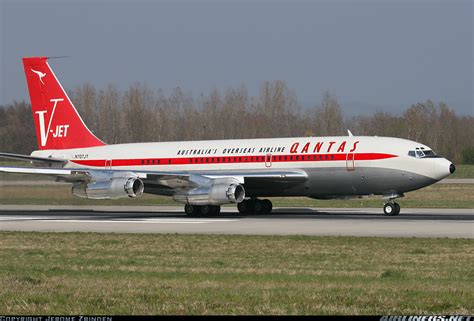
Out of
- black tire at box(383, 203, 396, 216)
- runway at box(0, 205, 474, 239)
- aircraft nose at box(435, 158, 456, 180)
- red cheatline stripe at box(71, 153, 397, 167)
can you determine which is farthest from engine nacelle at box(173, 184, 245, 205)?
aircraft nose at box(435, 158, 456, 180)

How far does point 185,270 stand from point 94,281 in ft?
9.04

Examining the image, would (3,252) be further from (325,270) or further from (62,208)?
(62,208)

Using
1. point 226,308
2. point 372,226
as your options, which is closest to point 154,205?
point 372,226

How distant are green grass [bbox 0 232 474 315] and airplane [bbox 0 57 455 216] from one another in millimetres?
12030

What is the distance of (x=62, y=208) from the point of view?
51750 mm

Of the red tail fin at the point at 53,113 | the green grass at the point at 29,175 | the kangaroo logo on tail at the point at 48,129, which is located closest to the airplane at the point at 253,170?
the red tail fin at the point at 53,113

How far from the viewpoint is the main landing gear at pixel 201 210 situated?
42969mm

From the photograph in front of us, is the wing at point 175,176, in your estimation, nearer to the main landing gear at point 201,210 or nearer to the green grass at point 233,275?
the main landing gear at point 201,210

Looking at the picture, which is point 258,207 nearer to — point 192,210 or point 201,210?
point 201,210

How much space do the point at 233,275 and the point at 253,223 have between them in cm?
1772

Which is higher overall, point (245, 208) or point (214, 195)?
point (214, 195)

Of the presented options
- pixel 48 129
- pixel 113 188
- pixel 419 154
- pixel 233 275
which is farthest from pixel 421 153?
pixel 233 275

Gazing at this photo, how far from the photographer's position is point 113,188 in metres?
41.1

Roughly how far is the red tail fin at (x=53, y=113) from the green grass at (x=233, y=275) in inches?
795
